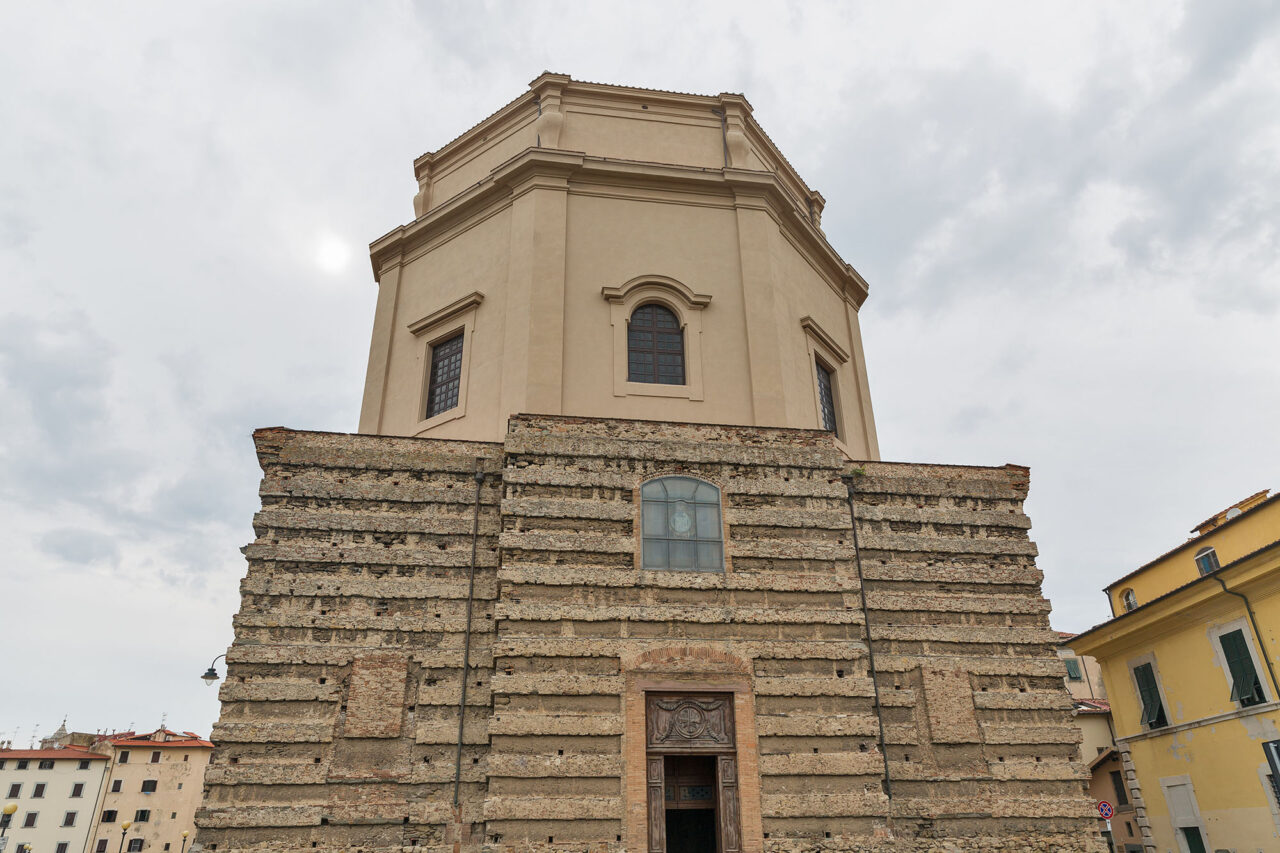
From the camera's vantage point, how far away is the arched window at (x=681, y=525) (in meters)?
12.6

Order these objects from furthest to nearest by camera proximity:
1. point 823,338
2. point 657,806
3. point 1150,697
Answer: point 1150,697, point 823,338, point 657,806

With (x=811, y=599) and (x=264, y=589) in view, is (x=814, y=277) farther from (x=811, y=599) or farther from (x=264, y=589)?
(x=264, y=589)

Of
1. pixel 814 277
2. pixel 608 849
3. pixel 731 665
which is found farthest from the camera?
pixel 814 277

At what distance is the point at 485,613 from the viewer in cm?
1244

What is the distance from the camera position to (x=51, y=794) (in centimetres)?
4841

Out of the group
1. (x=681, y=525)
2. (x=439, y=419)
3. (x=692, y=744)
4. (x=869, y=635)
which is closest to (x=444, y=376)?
(x=439, y=419)

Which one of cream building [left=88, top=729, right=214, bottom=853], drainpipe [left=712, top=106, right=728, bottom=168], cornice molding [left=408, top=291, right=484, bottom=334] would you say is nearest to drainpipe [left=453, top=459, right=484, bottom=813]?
cornice molding [left=408, top=291, right=484, bottom=334]

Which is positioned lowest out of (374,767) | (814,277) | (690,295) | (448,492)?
(374,767)

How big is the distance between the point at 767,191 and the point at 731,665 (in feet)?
30.0

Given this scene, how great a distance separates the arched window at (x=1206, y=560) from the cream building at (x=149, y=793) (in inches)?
2011

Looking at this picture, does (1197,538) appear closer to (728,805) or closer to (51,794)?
(728,805)

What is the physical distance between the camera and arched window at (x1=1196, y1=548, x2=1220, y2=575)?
1903cm

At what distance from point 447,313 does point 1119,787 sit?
25316 millimetres

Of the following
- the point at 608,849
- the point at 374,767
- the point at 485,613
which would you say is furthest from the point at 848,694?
the point at 374,767
